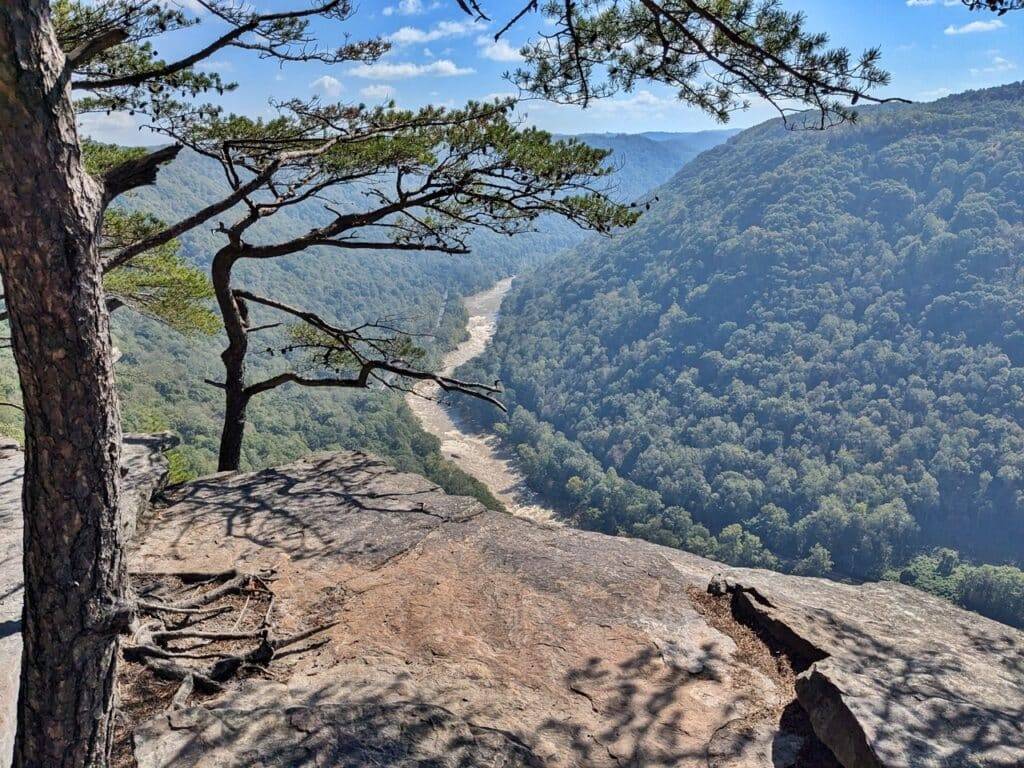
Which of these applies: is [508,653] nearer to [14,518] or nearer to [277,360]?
[14,518]

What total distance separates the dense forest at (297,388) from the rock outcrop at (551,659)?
1.65 meters

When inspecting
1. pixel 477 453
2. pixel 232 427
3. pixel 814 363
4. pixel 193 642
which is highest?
pixel 232 427

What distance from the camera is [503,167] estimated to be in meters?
5.30

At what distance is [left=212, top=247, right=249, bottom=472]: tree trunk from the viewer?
553 centimetres

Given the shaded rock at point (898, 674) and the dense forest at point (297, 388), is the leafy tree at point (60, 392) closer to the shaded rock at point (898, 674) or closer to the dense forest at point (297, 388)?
the dense forest at point (297, 388)

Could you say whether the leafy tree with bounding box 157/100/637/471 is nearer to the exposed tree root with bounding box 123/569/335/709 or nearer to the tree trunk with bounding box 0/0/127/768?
the exposed tree root with bounding box 123/569/335/709

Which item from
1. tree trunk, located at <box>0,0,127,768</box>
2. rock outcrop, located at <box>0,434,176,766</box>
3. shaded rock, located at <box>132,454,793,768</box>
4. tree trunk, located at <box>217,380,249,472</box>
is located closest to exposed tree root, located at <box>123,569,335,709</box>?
shaded rock, located at <box>132,454,793,768</box>

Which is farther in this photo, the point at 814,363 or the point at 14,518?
the point at 814,363

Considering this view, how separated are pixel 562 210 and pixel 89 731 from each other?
15.2 ft

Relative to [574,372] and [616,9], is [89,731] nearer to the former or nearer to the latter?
[616,9]

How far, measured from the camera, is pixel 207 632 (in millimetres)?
3129

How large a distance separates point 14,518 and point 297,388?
65232 mm

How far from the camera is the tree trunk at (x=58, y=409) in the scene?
1547mm

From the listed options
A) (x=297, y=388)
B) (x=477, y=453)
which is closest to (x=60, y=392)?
(x=477, y=453)
